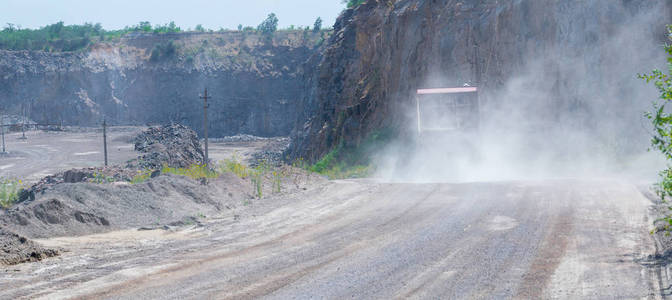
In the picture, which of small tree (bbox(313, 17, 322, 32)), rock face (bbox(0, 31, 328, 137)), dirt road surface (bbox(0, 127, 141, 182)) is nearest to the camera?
dirt road surface (bbox(0, 127, 141, 182))

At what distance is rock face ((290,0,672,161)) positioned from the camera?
2659 cm

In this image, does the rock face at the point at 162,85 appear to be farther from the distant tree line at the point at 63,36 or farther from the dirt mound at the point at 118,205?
the dirt mound at the point at 118,205

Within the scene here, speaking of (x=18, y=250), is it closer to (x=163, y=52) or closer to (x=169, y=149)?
(x=169, y=149)

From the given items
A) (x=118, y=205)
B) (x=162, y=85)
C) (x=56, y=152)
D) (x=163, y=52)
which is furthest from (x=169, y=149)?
(x=163, y=52)

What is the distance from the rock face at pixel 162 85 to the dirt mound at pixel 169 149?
38209 millimetres

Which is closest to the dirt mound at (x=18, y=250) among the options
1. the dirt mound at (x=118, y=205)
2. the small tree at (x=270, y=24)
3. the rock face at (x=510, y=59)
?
the dirt mound at (x=118, y=205)

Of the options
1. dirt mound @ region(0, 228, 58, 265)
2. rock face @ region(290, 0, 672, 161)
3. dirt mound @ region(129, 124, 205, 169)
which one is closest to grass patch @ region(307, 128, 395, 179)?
rock face @ region(290, 0, 672, 161)

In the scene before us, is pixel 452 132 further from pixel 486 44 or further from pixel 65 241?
pixel 65 241

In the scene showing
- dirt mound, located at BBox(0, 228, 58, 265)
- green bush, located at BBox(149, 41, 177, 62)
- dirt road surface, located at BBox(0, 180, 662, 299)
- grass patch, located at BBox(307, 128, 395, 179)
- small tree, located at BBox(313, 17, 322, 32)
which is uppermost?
small tree, located at BBox(313, 17, 322, 32)

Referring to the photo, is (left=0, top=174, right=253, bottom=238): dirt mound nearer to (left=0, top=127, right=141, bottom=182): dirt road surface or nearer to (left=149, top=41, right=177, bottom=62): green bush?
(left=0, top=127, right=141, bottom=182): dirt road surface

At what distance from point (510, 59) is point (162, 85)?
84.0 m

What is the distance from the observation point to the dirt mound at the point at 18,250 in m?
10.2

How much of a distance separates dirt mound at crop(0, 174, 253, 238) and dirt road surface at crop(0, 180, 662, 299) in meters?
0.79

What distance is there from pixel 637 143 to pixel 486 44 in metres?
9.52
